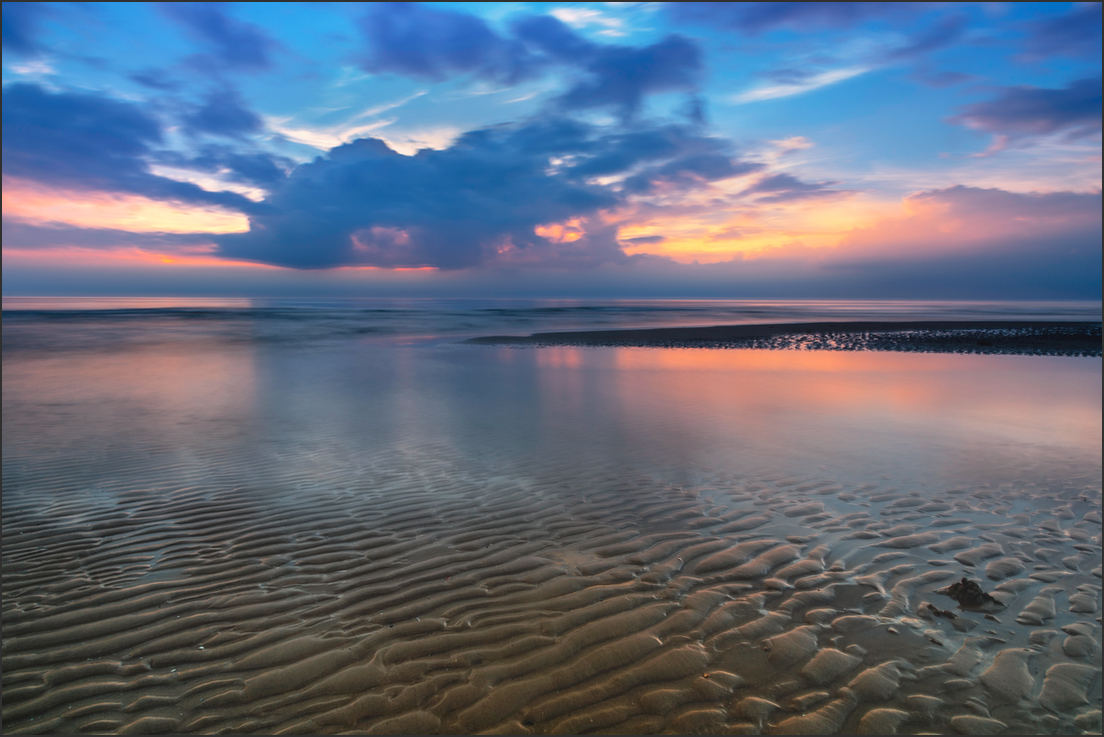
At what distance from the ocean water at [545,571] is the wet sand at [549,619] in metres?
0.02

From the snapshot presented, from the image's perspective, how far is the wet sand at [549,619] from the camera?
9.53ft

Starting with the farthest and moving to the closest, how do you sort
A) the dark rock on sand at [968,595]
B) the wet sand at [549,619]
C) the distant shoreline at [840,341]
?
1. the distant shoreline at [840,341]
2. the dark rock on sand at [968,595]
3. the wet sand at [549,619]

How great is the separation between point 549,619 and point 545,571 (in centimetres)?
67

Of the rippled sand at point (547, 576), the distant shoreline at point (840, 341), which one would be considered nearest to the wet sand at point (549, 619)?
the rippled sand at point (547, 576)

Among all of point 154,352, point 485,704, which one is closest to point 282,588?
point 485,704

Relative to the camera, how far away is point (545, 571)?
431cm

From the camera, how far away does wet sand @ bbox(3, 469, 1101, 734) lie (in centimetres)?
291

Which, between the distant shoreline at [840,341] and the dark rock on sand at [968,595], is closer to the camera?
the dark rock on sand at [968,595]

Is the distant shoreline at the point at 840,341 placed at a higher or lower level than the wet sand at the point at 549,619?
higher

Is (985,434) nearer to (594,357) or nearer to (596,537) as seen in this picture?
(596,537)

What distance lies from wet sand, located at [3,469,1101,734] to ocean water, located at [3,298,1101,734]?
20 mm

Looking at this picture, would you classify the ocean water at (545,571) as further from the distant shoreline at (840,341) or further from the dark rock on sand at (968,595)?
the distant shoreline at (840,341)

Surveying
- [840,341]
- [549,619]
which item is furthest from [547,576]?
[840,341]

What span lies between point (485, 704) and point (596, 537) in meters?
2.21
